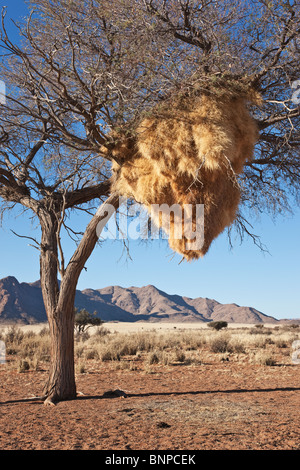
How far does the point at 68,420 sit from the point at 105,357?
9.47 metres

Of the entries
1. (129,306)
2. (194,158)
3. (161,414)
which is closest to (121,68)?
(194,158)

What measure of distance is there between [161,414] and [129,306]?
14846cm

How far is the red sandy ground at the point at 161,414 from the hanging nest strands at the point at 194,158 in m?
2.97

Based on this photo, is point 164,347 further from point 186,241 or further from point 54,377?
point 186,241

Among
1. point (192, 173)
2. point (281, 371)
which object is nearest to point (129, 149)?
point (192, 173)

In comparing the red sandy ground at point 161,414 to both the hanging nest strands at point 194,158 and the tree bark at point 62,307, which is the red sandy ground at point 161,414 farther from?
the hanging nest strands at point 194,158

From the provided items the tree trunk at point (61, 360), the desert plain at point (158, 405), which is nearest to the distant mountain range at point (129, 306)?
the desert plain at point (158, 405)

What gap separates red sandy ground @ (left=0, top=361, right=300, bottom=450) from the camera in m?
5.58

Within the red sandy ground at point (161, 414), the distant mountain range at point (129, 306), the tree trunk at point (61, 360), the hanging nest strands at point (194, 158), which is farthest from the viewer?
the distant mountain range at point (129, 306)

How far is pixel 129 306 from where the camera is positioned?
154m

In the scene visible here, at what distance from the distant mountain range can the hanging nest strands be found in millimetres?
95588

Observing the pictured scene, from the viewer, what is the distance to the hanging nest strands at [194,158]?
25.2 ft

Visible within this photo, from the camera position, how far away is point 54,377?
9.20 meters

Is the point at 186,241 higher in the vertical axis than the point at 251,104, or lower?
lower
